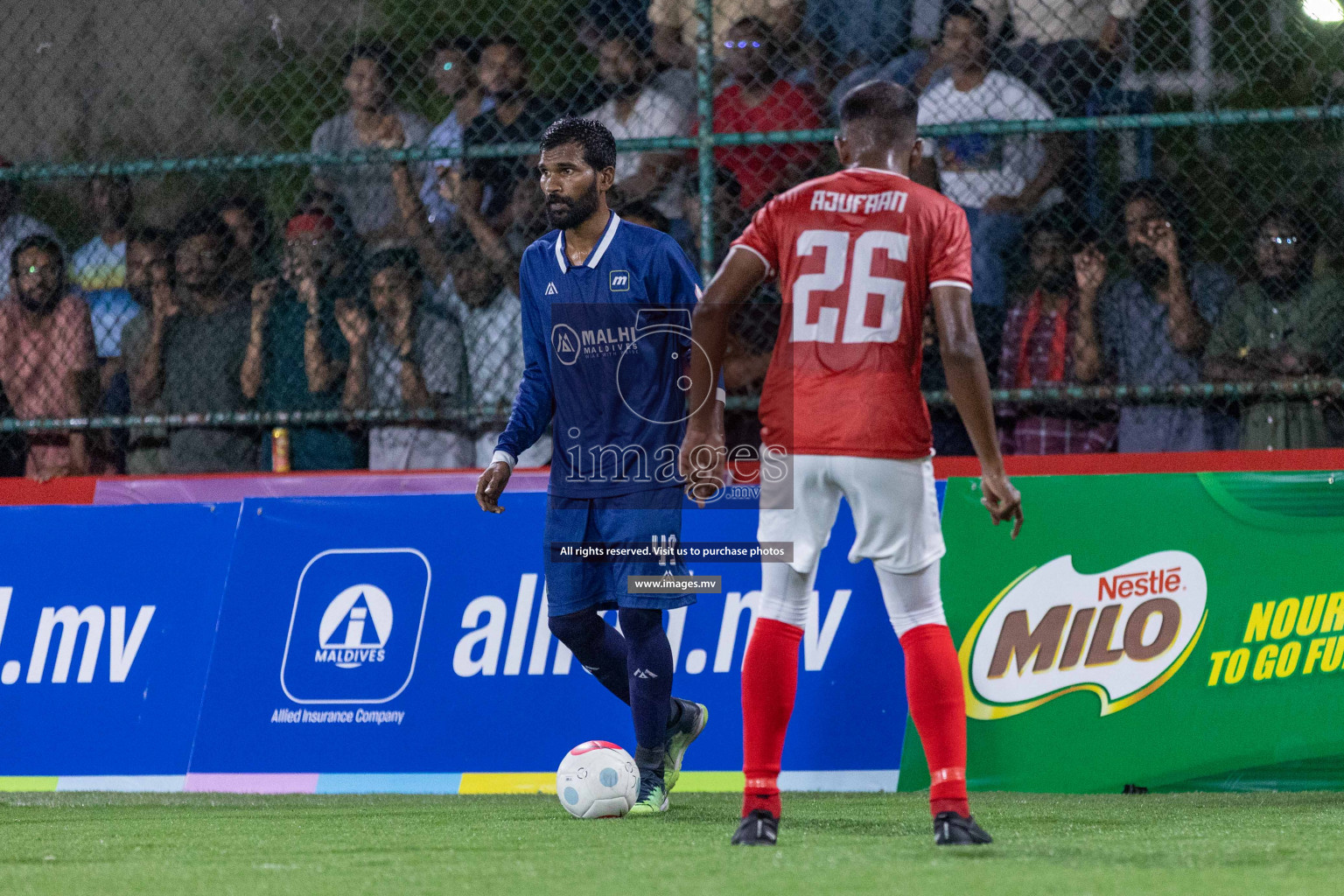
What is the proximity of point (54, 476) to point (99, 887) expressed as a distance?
4122 millimetres

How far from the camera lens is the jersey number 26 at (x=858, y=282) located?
147 inches

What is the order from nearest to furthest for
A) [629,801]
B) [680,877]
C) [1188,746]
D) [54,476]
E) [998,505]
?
1. [680,877]
2. [998,505]
3. [629,801]
4. [1188,746]
5. [54,476]

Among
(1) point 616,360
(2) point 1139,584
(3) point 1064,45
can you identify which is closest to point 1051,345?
(2) point 1139,584

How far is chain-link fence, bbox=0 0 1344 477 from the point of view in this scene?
621cm

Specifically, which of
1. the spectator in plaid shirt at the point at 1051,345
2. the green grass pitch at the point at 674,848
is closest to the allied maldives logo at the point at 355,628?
the green grass pitch at the point at 674,848

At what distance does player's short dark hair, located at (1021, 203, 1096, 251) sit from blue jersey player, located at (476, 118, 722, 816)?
2.16 metres

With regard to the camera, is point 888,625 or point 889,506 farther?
point 888,625

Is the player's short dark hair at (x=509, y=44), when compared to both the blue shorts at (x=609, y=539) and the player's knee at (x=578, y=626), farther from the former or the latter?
the player's knee at (x=578, y=626)

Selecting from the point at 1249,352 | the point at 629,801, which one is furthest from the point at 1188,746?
the point at 629,801

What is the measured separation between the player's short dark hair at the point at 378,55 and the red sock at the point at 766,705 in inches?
180

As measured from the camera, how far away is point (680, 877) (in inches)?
125

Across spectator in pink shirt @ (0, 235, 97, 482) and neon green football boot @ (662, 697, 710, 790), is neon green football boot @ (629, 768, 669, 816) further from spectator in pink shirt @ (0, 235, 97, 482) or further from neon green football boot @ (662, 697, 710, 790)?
spectator in pink shirt @ (0, 235, 97, 482)

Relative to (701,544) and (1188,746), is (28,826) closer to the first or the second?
(701,544)

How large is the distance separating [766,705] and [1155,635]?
233 cm
